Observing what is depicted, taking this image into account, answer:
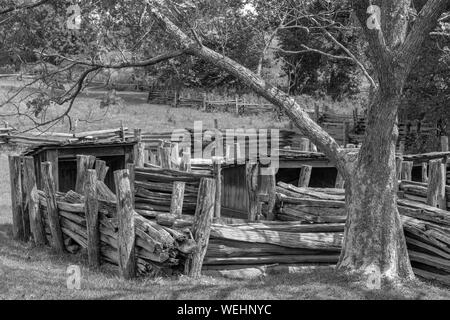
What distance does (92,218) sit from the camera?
31.7ft

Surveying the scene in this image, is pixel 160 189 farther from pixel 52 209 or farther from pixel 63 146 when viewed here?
pixel 63 146

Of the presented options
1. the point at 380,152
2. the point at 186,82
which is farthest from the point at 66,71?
the point at 186,82

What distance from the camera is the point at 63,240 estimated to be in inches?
439

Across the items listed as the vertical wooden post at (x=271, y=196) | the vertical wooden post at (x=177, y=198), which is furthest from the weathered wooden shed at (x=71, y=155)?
the vertical wooden post at (x=271, y=196)

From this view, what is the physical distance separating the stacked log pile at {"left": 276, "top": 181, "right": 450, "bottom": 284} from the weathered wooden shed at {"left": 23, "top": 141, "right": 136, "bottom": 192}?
653 centimetres

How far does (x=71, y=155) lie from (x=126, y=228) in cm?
773

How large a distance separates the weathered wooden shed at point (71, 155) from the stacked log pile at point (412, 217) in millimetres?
6528

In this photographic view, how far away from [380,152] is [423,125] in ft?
70.5

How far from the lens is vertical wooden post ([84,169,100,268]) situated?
9.57m

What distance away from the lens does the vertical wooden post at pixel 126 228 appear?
8570 mm

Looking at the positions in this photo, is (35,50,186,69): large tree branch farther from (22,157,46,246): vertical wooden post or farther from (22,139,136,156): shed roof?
(22,139,136,156): shed roof

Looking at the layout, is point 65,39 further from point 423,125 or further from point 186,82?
point 186,82

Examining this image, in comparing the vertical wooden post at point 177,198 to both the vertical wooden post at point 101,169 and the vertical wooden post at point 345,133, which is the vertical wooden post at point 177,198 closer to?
the vertical wooden post at point 101,169

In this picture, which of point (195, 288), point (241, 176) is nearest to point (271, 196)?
point (195, 288)
